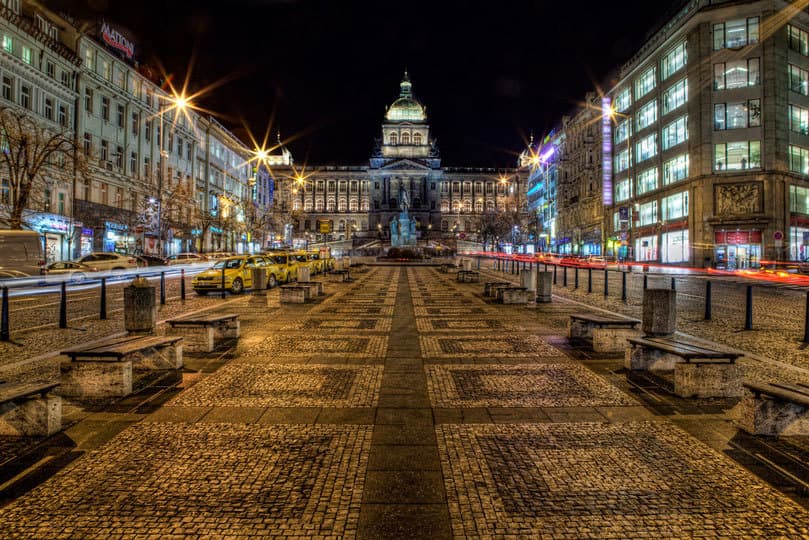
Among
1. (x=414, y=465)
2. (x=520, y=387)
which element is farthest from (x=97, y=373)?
(x=520, y=387)

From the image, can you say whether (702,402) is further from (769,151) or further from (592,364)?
(769,151)

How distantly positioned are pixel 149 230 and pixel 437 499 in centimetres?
4764

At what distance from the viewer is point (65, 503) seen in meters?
3.12

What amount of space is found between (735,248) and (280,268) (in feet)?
121

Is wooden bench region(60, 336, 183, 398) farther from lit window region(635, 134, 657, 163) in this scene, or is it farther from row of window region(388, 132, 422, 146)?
row of window region(388, 132, 422, 146)

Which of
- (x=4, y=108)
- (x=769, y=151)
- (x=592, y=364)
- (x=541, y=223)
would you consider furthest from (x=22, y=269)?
(x=541, y=223)

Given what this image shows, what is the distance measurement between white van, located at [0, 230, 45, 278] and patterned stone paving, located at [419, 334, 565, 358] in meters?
21.8

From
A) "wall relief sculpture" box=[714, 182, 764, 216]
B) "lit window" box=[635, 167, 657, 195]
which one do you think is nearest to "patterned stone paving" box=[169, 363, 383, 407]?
"wall relief sculpture" box=[714, 182, 764, 216]

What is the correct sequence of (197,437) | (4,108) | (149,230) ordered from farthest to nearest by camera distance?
(149,230), (4,108), (197,437)

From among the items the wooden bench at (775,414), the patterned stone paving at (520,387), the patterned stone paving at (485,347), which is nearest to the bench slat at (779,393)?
the wooden bench at (775,414)

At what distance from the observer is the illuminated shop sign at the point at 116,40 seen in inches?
1613

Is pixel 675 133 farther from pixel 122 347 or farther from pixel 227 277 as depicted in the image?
pixel 122 347

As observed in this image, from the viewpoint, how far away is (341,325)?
412 inches

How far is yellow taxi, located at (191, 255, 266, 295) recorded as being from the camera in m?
18.0
